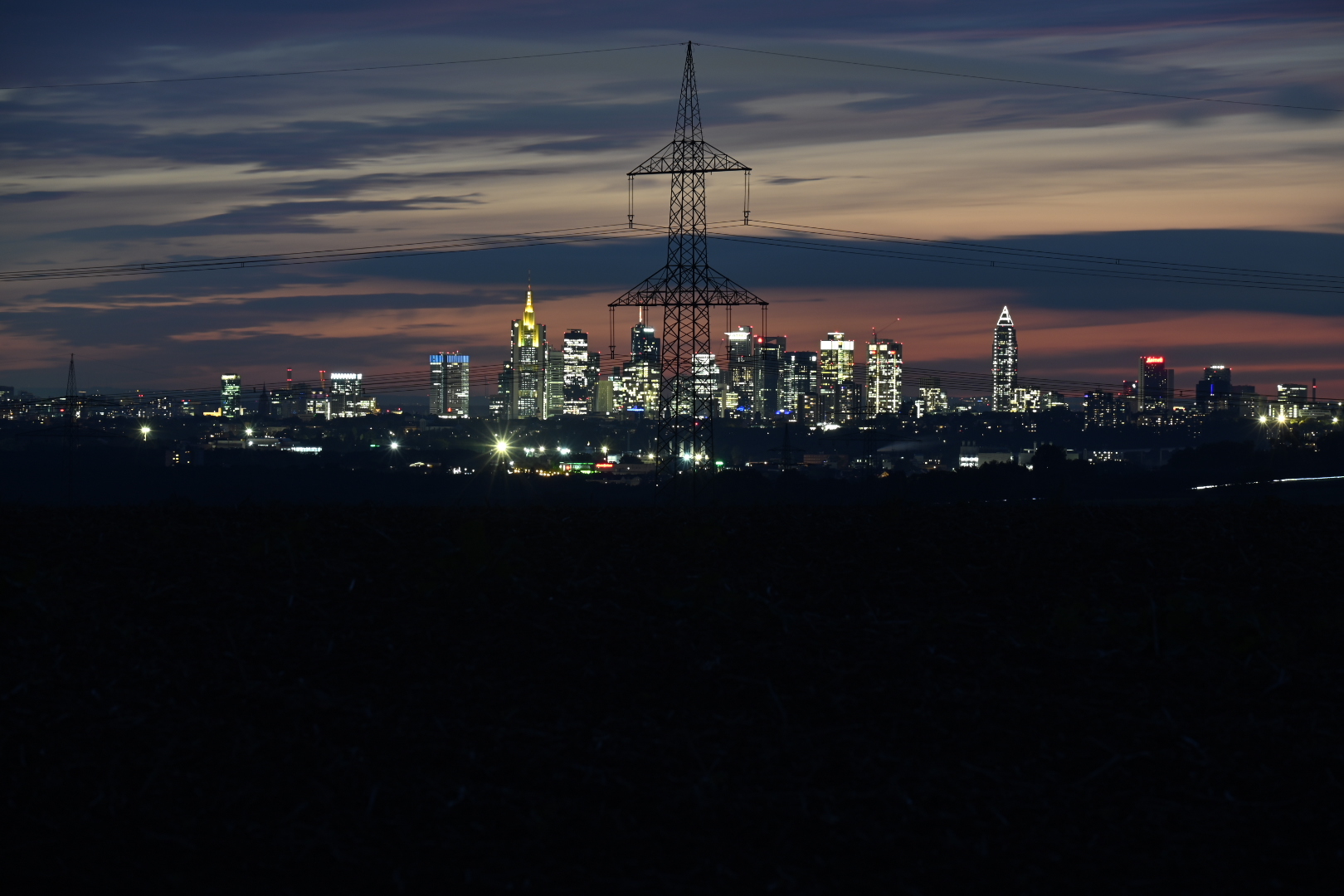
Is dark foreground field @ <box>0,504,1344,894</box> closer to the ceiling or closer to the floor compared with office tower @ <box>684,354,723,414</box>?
closer to the floor

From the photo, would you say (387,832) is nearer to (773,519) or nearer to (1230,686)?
(1230,686)

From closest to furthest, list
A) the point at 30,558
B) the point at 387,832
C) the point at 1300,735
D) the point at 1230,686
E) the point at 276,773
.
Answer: the point at 387,832
the point at 276,773
the point at 1300,735
the point at 1230,686
the point at 30,558

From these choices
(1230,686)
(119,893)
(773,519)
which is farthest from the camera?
(773,519)

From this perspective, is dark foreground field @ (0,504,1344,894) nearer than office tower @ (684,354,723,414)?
Yes

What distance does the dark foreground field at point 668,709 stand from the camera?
5750 mm

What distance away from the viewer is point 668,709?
7402 millimetres

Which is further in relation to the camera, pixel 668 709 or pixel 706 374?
pixel 706 374

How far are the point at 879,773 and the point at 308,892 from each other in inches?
119

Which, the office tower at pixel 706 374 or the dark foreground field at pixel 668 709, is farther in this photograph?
the office tower at pixel 706 374

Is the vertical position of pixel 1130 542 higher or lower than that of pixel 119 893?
higher

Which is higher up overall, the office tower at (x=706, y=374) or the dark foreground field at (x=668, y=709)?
the office tower at (x=706, y=374)

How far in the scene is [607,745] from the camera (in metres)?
6.86

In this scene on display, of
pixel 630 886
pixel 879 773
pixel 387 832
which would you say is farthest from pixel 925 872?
pixel 387 832

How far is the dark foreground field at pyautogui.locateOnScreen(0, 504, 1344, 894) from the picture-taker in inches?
226
